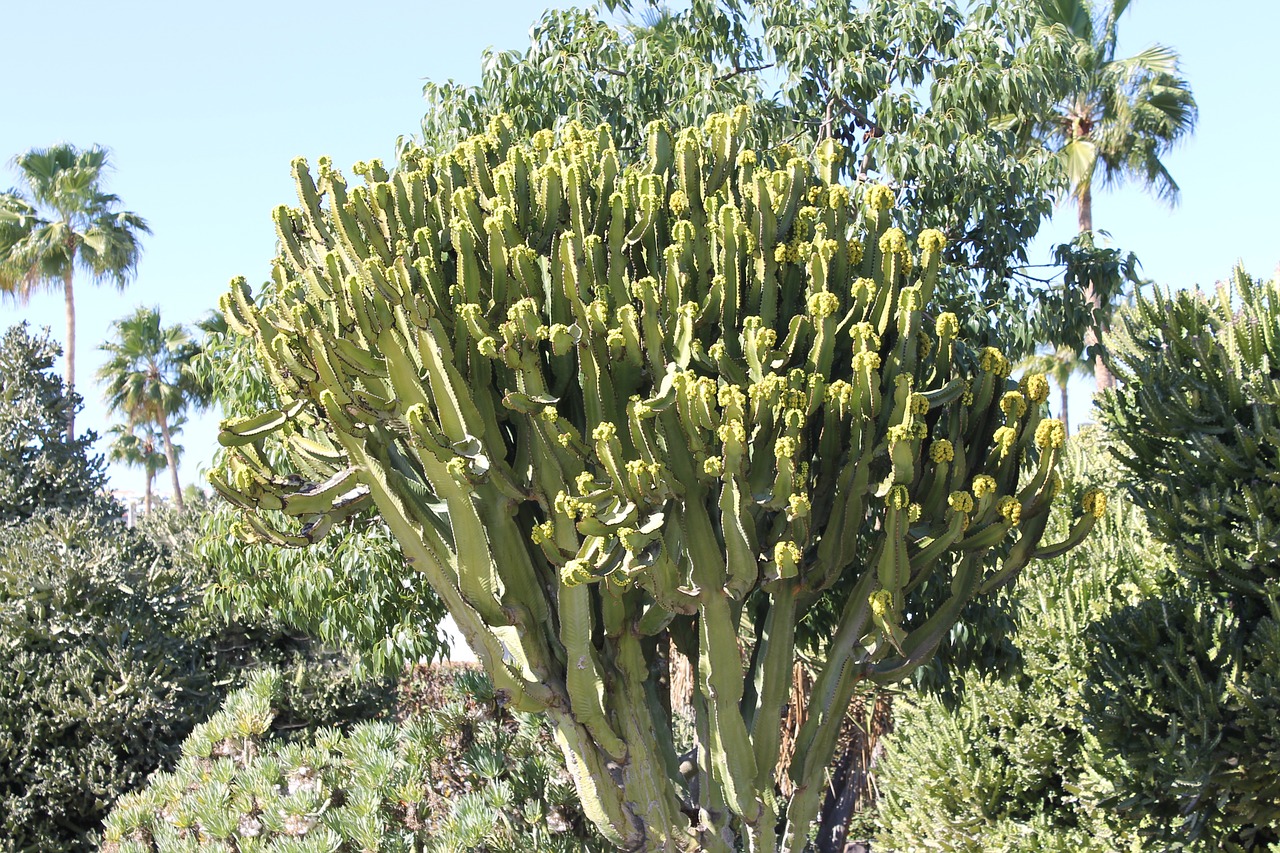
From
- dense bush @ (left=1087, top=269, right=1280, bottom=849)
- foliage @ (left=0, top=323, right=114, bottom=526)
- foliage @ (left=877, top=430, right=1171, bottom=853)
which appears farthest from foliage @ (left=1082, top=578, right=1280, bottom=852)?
foliage @ (left=0, top=323, right=114, bottom=526)

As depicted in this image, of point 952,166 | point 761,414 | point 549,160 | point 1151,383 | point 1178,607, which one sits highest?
point 952,166

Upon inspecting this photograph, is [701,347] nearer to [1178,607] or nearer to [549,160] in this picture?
[549,160]

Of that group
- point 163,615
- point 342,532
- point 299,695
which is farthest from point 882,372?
point 163,615

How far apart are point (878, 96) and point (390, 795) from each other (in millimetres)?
6029

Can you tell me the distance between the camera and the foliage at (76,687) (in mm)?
9609

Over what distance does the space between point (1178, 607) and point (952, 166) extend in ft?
11.1

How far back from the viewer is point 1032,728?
8.46m

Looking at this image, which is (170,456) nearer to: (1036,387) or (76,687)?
(76,687)

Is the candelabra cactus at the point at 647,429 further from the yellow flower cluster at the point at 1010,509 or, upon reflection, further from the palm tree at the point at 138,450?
the palm tree at the point at 138,450

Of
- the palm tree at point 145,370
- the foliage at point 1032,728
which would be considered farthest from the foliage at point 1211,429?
the palm tree at point 145,370

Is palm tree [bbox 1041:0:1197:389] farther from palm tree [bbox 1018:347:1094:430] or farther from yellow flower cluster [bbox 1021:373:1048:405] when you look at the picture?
yellow flower cluster [bbox 1021:373:1048:405]

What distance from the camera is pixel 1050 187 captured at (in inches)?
345

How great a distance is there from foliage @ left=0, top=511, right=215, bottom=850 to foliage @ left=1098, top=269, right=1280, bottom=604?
8.36m

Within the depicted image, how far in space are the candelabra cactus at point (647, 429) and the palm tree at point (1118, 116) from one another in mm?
16675
